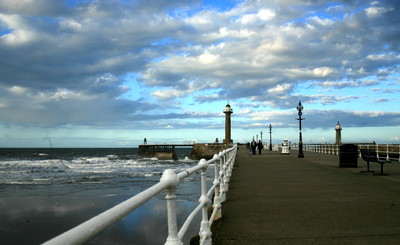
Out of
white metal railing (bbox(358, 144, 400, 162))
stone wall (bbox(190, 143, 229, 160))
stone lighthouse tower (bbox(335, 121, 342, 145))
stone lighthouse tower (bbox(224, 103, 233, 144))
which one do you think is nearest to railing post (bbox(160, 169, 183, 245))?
white metal railing (bbox(358, 144, 400, 162))

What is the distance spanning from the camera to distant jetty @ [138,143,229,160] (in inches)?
2968

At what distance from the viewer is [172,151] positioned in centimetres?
8819

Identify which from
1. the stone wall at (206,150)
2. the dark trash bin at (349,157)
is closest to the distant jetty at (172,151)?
the stone wall at (206,150)

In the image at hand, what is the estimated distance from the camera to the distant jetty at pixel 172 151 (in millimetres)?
75375

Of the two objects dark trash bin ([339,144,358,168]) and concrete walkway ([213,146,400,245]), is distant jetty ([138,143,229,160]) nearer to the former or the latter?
dark trash bin ([339,144,358,168])

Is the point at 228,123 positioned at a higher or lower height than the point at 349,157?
higher

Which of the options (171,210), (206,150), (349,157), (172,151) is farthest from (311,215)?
(172,151)

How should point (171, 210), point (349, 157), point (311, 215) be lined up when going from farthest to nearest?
point (349, 157) < point (311, 215) < point (171, 210)

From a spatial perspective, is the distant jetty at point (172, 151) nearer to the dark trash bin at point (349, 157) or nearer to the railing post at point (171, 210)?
the dark trash bin at point (349, 157)

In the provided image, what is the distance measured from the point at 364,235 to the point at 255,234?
4.91 feet

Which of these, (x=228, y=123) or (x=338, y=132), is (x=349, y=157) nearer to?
(x=228, y=123)

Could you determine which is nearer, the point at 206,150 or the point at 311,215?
the point at 311,215

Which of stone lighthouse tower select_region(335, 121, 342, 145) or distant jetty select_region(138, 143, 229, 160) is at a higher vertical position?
stone lighthouse tower select_region(335, 121, 342, 145)

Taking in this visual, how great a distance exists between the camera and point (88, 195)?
18.3 metres
